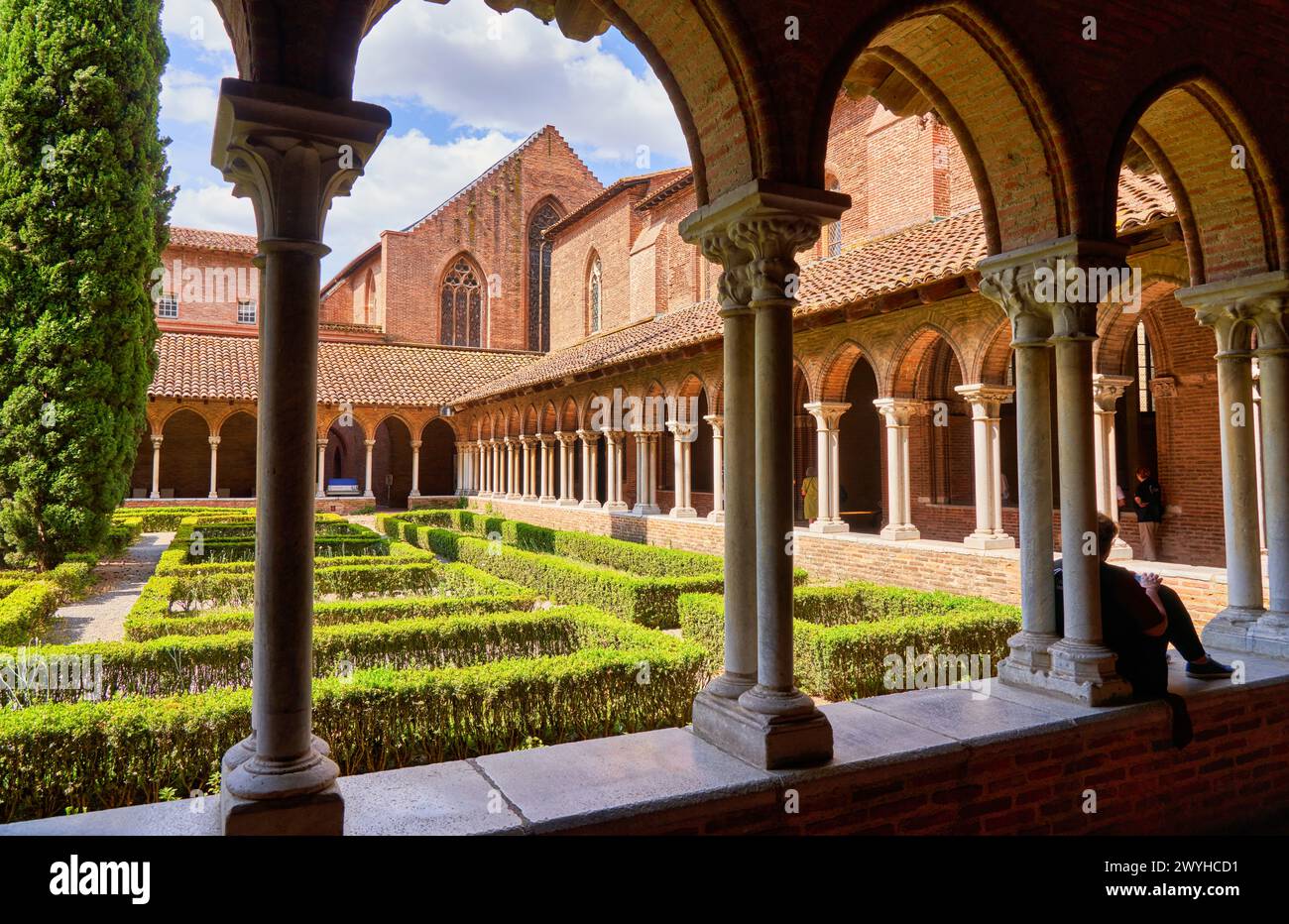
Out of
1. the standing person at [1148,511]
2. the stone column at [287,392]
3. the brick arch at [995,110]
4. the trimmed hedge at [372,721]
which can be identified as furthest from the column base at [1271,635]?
the standing person at [1148,511]

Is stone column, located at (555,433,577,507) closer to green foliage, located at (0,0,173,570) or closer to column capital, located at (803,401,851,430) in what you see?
column capital, located at (803,401,851,430)

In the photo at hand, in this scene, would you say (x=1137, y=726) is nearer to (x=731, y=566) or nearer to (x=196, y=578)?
(x=731, y=566)

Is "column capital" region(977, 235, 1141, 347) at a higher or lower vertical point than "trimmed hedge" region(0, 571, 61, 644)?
higher

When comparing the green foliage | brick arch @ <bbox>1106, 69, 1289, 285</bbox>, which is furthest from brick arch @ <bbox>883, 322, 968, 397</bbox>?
the green foliage

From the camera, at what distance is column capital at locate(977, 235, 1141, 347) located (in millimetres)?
3947

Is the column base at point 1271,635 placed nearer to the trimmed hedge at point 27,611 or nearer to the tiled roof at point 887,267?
the tiled roof at point 887,267

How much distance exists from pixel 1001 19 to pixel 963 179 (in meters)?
9.98

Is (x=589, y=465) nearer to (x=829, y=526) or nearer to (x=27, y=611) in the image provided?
(x=829, y=526)

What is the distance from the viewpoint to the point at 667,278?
71.6 ft

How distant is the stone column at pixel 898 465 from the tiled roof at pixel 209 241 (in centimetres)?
2846

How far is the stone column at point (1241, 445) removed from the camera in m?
4.80

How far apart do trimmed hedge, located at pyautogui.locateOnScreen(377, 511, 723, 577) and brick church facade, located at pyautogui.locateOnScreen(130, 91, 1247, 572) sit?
5.78 ft

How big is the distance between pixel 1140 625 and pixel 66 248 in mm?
13138

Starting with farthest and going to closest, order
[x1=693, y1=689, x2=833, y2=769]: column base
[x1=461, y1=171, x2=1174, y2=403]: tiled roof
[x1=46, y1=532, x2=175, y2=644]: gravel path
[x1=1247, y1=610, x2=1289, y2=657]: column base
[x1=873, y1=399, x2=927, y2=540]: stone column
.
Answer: [x1=873, y1=399, x2=927, y2=540]: stone column
[x1=46, y1=532, x2=175, y2=644]: gravel path
[x1=461, y1=171, x2=1174, y2=403]: tiled roof
[x1=1247, y1=610, x2=1289, y2=657]: column base
[x1=693, y1=689, x2=833, y2=769]: column base
